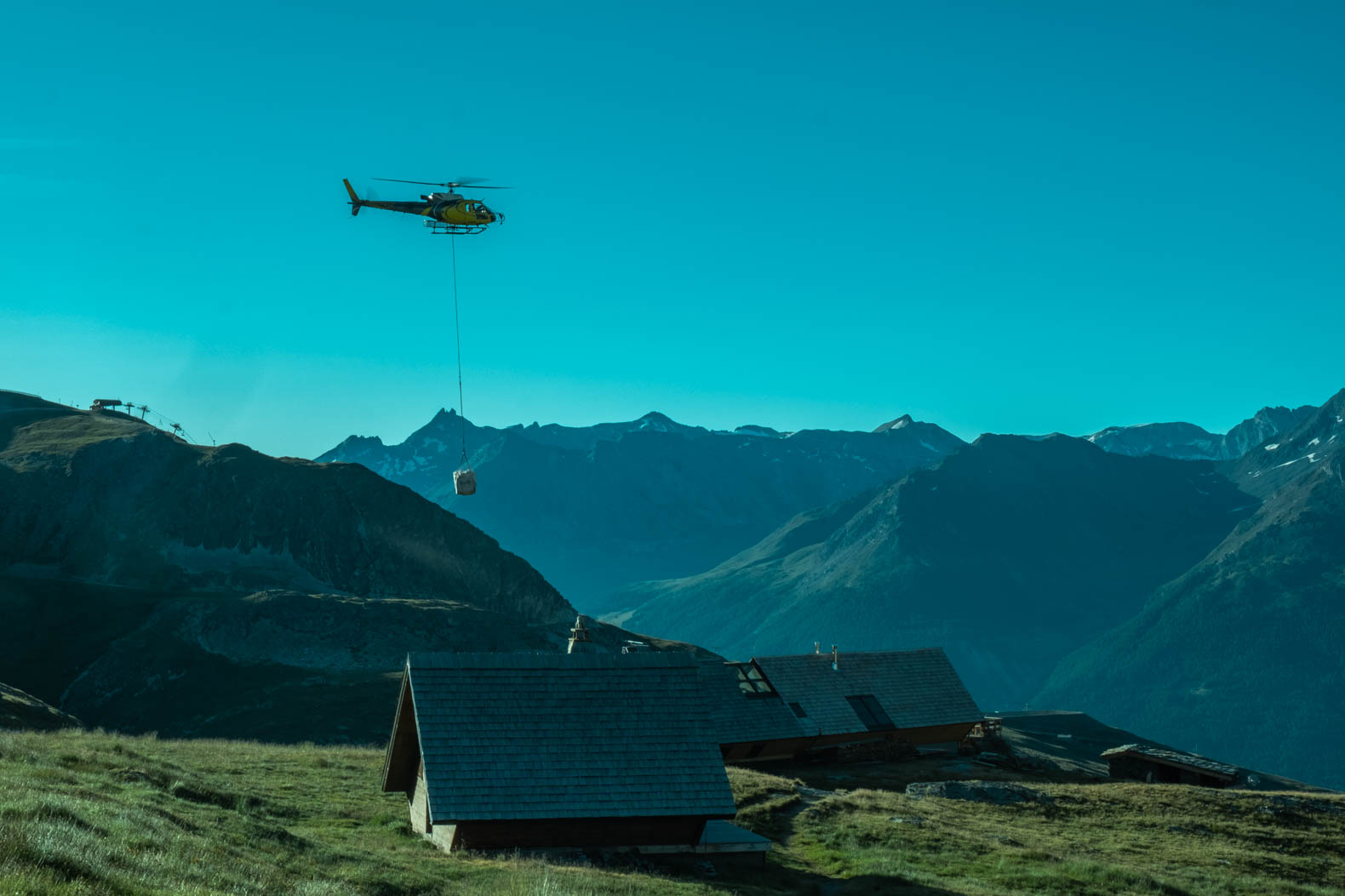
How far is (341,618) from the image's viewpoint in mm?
122625

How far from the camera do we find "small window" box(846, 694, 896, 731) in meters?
54.3

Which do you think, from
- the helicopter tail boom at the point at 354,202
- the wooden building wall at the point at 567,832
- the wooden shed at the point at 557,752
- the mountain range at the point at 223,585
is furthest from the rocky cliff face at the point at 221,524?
the wooden building wall at the point at 567,832

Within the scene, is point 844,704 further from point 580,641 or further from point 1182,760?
point 580,641

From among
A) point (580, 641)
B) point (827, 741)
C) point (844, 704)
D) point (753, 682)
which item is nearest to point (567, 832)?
point (580, 641)

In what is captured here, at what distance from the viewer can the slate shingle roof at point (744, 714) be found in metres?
49.6

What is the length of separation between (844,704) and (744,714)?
5718mm

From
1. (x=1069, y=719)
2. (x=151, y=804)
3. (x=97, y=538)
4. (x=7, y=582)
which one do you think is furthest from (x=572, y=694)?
(x=1069, y=719)

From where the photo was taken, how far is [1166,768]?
175 feet

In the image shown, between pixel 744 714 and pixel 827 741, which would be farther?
pixel 827 741

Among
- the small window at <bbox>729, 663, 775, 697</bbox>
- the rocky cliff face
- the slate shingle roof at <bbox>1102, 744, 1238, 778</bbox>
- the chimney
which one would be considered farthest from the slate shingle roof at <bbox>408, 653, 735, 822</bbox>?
the rocky cliff face

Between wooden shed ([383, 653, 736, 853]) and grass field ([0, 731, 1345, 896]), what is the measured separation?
1328 mm

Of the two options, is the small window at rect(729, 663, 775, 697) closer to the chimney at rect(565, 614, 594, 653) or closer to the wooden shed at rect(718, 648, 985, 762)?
the wooden shed at rect(718, 648, 985, 762)

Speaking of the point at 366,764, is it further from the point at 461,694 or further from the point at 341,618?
the point at 341,618

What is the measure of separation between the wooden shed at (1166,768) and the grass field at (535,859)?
542 centimetres
